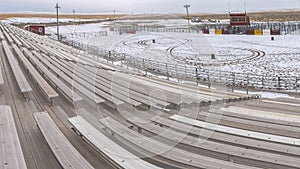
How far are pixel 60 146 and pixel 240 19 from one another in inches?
1833

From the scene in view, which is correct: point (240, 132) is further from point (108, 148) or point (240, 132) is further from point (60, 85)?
point (60, 85)

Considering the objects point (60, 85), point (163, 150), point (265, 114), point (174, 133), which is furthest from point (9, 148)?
point (265, 114)

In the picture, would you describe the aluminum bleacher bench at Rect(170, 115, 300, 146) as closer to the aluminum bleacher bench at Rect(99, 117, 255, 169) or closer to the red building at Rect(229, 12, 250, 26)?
the aluminum bleacher bench at Rect(99, 117, 255, 169)

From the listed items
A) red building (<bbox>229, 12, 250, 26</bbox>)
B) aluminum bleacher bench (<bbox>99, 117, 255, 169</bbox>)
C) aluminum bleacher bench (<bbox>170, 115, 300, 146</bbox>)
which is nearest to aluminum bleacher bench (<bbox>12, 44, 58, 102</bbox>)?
aluminum bleacher bench (<bbox>99, 117, 255, 169</bbox>)

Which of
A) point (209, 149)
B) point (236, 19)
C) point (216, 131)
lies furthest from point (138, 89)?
point (236, 19)

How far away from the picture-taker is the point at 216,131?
5172 mm

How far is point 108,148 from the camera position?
439 cm

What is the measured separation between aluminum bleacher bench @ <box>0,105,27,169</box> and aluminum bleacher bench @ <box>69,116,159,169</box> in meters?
0.96

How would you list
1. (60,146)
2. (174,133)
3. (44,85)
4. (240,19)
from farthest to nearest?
(240,19) → (44,85) → (174,133) → (60,146)

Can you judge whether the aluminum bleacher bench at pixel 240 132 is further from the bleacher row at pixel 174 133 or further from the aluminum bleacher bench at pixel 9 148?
the aluminum bleacher bench at pixel 9 148

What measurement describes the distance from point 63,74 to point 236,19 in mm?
42617

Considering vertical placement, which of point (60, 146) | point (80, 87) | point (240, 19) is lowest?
point (60, 146)

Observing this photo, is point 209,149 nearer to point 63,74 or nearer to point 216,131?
point 216,131

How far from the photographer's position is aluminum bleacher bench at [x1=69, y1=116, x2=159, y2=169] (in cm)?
394
